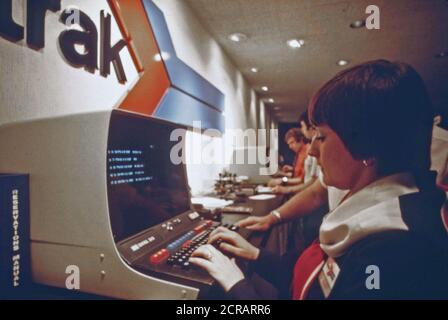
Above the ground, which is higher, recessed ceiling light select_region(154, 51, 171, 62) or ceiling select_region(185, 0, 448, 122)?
ceiling select_region(185, 0, 448, 122)

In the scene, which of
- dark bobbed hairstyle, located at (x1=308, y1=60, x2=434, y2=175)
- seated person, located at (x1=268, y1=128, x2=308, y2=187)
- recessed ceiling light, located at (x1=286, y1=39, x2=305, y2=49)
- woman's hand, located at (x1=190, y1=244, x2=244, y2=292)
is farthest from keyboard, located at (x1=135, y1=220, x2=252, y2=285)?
recessed ceiling light, located at (x1=286, y1=39, x2=305, y2=49)

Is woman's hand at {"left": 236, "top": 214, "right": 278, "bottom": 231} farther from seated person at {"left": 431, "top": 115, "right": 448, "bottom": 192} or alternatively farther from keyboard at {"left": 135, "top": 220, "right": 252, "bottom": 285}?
seated person at {"left": 431, "top": 115, "right": 448, "bottom": 192}

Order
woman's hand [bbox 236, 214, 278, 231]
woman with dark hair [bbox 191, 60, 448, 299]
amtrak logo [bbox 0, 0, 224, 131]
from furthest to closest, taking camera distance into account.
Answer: woman's hand [bbox 236, 214, 278, 231] → amtrak logo [bbox 0, 0, 224, 131] → woman with dark hair [bbox 191, 60, 448, 299]

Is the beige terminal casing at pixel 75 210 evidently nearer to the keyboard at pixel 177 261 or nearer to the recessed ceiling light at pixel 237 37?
the keyboard at pixel 177 261

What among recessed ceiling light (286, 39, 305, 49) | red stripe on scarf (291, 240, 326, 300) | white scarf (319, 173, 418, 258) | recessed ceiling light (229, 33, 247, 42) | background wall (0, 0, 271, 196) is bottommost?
red stripe on scarf (291, 240, 326, 300)

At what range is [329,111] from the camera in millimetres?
775

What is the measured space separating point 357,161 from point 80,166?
76cm

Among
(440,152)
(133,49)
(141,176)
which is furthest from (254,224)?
(133,49)

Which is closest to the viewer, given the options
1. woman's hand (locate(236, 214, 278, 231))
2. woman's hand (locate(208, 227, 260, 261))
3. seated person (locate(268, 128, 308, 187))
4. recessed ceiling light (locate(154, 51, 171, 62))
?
woman's hand (locate(208, 227, 260, 261))

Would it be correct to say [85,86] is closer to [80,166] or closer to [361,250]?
[80,166]

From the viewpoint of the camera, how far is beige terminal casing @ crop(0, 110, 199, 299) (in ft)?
2.24

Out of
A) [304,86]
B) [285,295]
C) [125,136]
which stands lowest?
[285,295]

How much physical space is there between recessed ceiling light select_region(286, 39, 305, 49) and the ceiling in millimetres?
57
